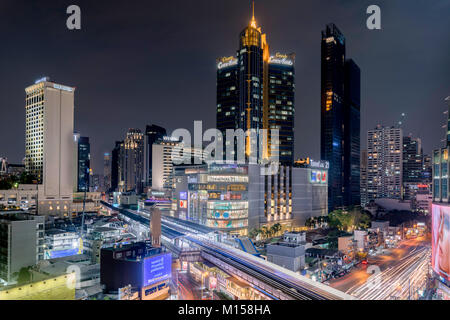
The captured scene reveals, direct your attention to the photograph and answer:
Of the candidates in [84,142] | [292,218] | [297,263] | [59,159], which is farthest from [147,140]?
[297,263]

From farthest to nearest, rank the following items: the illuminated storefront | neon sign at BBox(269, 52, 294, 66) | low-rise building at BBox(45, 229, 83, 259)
A: neon sign at BBox(269, 52, 294, 66) → low-rise building at BBox(45, 229, 83, 259) → the illuminated storefront

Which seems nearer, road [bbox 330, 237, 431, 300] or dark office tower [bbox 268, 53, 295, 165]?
road [bbox 330, 237, 431, 300]

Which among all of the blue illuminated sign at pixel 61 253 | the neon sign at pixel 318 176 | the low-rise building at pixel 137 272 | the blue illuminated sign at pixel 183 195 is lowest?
the blue illuminated sign at pixel 61 253

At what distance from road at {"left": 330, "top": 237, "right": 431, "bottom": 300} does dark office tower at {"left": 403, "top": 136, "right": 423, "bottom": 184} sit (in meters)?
70.1

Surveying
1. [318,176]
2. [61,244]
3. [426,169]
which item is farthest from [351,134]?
[61,244]

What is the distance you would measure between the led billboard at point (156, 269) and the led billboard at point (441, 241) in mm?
16668

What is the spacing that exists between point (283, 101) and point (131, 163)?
6415 cm

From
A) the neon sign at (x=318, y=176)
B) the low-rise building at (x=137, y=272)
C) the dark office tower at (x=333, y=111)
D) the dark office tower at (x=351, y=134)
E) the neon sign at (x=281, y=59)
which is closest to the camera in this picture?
the low-rise building at (x=137, y=272)

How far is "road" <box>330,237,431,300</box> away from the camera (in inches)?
784

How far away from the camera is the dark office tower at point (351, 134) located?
78.1m

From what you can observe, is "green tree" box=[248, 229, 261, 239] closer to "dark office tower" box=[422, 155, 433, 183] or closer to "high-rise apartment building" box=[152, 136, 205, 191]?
"high-rise apartment building" box=[152, 136, 205, 191]

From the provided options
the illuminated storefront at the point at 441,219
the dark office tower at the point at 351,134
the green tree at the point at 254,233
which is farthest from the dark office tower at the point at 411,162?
the illuminated storefront at the point at 441,219

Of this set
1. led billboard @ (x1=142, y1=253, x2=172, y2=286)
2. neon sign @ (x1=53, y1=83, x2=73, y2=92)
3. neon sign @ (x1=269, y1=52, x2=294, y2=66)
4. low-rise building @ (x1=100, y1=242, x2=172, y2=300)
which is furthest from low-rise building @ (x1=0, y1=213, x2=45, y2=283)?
neon sign @ (x1=269, y1=52, x2=294, y2=66)

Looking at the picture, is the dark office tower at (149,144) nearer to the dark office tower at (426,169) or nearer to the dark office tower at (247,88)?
the dark office tower at (247,88)
